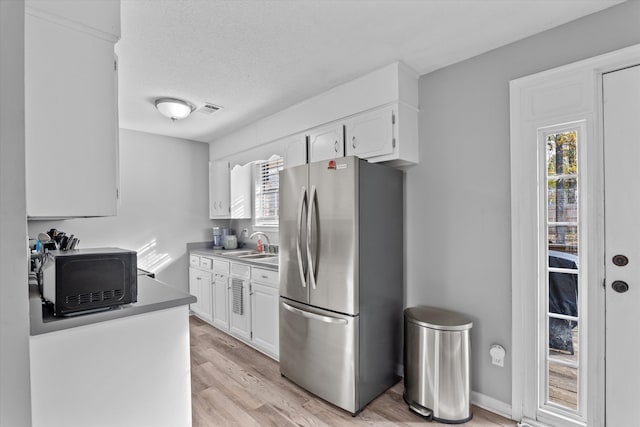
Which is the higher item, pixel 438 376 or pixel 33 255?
pixel 33 255

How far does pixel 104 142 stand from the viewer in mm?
1378

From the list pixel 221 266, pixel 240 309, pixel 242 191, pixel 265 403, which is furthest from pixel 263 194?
pixel 265 403

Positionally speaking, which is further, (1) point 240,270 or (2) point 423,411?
(1) point 240,270

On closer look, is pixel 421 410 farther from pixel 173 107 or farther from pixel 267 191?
pixel 173 107

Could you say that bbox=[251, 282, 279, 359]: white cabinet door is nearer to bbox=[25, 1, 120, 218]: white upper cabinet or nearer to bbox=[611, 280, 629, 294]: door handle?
bbox=[25, 1, 120, 218]: white upper cabinet

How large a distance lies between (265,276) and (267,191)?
1.29 meters

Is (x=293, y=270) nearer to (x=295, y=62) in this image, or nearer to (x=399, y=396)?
(x=399, y=396)

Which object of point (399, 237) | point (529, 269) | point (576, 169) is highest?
point (576, 169)

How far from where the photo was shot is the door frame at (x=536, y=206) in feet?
6.00

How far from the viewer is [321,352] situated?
2342 millimetres

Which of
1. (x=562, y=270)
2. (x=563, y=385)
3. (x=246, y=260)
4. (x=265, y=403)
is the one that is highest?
(x=562, y=270)

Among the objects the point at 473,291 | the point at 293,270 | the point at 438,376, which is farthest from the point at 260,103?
the point at 438,376

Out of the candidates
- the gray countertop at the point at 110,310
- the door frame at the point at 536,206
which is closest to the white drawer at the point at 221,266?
the gray countertop at the point at 110,310

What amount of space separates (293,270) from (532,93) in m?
2.04
